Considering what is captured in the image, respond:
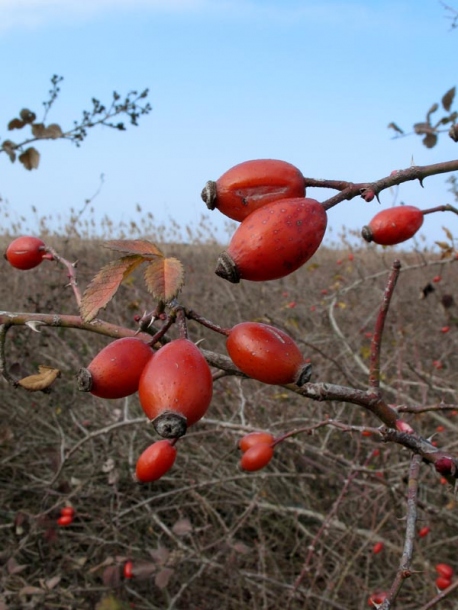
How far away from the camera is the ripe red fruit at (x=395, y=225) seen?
0.80 meters

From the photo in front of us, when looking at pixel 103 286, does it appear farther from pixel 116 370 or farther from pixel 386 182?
pixel 386 182

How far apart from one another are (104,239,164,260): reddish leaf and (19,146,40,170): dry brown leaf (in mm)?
1792

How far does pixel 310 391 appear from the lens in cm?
81

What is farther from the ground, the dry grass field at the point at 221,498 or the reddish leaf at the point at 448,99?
the reddish leaf at the point at 448,99

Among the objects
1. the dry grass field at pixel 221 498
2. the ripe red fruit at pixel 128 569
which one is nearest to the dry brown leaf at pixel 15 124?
the dry grass field at pixel 221 498

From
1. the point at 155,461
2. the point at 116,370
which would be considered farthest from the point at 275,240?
the point at 155,461

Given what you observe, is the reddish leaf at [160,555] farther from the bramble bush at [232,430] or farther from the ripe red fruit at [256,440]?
the ripe red fruit at [256,440]

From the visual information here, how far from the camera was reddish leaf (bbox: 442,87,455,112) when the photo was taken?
2176 mm

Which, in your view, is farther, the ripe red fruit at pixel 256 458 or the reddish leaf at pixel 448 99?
the reddish leaf at pixel 448 99

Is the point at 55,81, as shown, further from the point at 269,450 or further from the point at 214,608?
the point at 214,608

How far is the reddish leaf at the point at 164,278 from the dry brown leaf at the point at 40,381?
11.8 inches

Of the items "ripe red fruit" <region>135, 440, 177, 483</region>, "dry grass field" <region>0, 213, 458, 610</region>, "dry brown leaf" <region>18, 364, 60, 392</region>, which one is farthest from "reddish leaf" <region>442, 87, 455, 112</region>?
"dry brown leaf" <region>18, 364, 60, 392</region>

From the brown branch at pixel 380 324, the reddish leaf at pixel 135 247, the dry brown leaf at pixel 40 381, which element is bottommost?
the dry brown leaf at pixel 40 381

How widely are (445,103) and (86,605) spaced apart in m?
2.30
